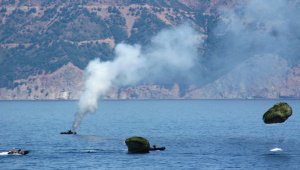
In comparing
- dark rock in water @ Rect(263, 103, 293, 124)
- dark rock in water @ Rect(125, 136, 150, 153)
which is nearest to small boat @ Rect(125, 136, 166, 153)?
dark rock in water @ Rect(125, 136, 150, 153)

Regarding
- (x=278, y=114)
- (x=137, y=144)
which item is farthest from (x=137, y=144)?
(x=278, y=114)

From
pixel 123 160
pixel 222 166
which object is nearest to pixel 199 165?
pixel 222 166

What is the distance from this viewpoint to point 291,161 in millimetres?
182250

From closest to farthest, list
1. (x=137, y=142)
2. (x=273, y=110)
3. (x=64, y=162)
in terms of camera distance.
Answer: (x=273, y=110), (x=64, y=162), (x=137, y=142)

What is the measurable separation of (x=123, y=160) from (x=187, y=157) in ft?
51.2

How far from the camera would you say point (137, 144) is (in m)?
197

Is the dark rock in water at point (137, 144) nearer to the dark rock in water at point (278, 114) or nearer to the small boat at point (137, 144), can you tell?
the small boat at point (137, 144)

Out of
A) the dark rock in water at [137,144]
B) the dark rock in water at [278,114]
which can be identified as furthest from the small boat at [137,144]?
the dark rock in water at [278,114]

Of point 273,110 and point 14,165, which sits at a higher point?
point 273,110

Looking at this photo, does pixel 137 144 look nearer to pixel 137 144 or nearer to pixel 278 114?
pixel 137 144

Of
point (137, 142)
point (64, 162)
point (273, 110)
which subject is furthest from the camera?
point (137, 142)

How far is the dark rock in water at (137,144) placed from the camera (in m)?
196

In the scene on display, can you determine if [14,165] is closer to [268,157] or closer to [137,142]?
[137,142]

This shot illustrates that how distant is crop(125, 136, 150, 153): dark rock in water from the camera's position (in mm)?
196250
